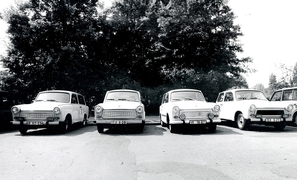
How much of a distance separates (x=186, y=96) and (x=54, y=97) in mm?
5633

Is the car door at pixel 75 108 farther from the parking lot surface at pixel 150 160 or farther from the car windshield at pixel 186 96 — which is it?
the car windshield at pixel 186 96

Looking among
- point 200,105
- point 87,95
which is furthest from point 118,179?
point 87,95

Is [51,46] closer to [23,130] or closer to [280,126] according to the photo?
[23,130]

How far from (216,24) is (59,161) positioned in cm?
1813

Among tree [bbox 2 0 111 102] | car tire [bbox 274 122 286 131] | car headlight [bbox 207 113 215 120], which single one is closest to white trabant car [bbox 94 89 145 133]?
car headlight [bbox 207 113 215 120]

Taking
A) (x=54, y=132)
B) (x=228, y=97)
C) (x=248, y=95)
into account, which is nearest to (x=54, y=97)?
(x=54, y=132)

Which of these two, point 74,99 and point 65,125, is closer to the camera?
point 65,125

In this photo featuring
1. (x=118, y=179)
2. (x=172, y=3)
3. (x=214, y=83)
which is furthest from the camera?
(x=172, y=3)

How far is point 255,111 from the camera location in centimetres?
931

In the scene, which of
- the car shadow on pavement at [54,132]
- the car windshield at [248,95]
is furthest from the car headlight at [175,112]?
the car shadow on pavement at [54,132]

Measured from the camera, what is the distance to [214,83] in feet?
61.9

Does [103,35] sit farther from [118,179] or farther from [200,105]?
[118,179]

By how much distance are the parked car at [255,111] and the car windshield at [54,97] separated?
24.0 feet

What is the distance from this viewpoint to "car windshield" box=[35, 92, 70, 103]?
33.2 ft
